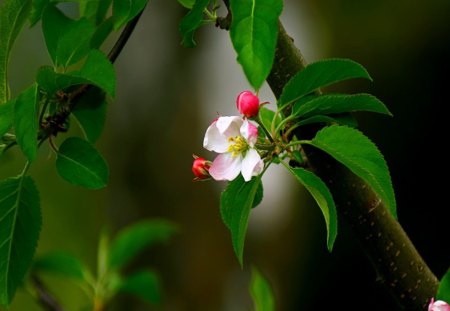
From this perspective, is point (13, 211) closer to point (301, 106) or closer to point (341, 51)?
point (301, 106)

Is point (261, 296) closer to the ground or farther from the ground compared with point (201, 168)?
closer to the ground

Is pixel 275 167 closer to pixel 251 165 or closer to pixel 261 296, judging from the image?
pixel 261 296

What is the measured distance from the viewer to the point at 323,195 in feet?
1.87

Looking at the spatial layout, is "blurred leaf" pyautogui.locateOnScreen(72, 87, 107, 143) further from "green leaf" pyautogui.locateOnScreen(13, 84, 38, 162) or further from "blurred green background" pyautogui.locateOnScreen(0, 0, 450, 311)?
"blurred green background" pyautogui.locateOnScreen(0, 0, 450, 311)

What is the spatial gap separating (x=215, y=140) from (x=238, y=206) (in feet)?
0.24

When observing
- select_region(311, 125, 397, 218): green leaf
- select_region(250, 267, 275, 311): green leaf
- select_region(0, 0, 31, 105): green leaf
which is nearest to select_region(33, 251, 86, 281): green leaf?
select_region(250, 267, 275, 311): green leaf

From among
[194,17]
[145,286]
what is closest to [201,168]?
[194,17]

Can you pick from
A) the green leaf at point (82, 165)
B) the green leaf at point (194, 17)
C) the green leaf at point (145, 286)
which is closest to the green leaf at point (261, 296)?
the green leaf at point (82, 165)

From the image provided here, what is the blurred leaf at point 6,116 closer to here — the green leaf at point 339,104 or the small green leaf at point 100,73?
the small green leaf at point 100,73

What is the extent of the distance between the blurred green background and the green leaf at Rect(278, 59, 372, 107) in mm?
1265

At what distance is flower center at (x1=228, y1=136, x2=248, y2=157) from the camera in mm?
584

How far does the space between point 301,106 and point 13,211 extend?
0.28 metres

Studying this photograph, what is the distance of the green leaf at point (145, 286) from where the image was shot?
140 cm

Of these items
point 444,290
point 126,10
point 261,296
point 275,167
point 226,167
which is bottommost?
point 275,167
